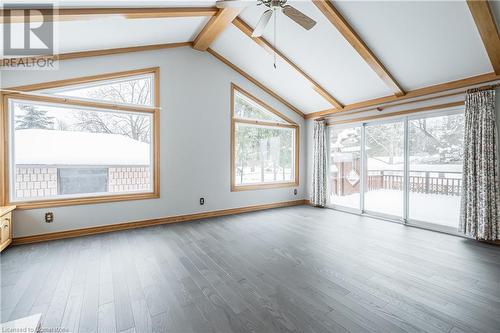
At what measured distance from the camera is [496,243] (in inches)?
131

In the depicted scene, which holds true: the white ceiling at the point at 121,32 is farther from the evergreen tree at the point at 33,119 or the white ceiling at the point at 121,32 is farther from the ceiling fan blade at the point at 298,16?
the ceiling fan blade at the point at 298,16

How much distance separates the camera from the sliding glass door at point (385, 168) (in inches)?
178

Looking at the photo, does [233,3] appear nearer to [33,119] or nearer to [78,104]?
[78,104]

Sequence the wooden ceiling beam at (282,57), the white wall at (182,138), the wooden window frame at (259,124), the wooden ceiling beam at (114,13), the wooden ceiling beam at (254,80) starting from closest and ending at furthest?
the wooden ceiling beam at (114,13) < the white wall at (182,138) < the wooden ceiling beam at (282,57) < the wooden ceiling beam at (254,80) < the wooden window frame at (259,124)

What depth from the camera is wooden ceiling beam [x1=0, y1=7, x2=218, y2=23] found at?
2.47 meters

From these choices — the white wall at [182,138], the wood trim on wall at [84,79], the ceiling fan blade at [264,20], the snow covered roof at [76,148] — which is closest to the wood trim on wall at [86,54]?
the white wall at [182,138]

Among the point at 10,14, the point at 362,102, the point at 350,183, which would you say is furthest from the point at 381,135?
the point at 10,14

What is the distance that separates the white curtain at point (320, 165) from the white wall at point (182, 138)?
159cm

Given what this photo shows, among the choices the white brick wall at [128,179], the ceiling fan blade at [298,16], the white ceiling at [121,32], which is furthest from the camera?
the white brick wall at [128,179]

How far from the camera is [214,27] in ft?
12.6

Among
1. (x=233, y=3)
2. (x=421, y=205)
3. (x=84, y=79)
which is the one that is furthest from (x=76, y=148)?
(x=421, y=205)

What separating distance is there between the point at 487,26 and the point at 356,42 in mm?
1381

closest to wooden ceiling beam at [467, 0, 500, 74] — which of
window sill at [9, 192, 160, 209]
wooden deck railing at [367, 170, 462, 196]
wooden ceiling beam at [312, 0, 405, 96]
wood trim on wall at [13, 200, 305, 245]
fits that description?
wooden ceiling beam at [312, 0, 405, 96]

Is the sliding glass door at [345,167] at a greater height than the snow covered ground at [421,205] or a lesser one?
greater
